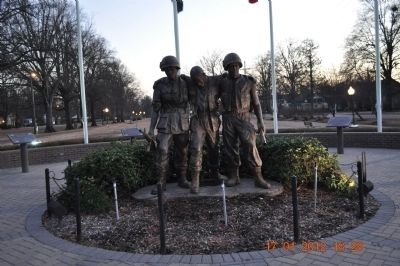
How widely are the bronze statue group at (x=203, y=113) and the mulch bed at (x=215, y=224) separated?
0.56 metres

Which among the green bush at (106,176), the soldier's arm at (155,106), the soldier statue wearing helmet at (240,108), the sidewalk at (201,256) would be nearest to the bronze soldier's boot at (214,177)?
the soldier statue wearing helmet at (240,108)

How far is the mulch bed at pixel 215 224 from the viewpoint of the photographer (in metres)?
5.25

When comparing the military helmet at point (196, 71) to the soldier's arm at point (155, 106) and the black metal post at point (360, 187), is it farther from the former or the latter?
the black metal post at point (360, 187)

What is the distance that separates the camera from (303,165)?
7.46m

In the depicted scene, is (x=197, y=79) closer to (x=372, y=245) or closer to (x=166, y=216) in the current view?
(x=166, y=216)

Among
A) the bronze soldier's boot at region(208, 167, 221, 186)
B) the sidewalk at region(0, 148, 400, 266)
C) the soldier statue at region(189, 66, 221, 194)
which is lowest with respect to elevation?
the sidewalk at region(0, 148, 400, 266)

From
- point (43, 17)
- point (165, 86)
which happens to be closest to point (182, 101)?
point (165, 86)

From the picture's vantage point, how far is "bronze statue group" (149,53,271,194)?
→ 702 cm

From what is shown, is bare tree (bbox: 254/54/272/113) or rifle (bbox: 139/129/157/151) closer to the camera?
rifle (bbox: 139/129/157/151)

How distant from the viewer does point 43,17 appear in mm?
33531

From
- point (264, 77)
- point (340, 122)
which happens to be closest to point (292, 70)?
point (264, 77)

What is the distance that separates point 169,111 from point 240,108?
1.21 metres

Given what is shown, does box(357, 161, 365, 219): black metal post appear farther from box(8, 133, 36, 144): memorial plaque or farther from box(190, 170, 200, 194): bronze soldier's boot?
box(8, 133, 36, 144): memorial plaque
